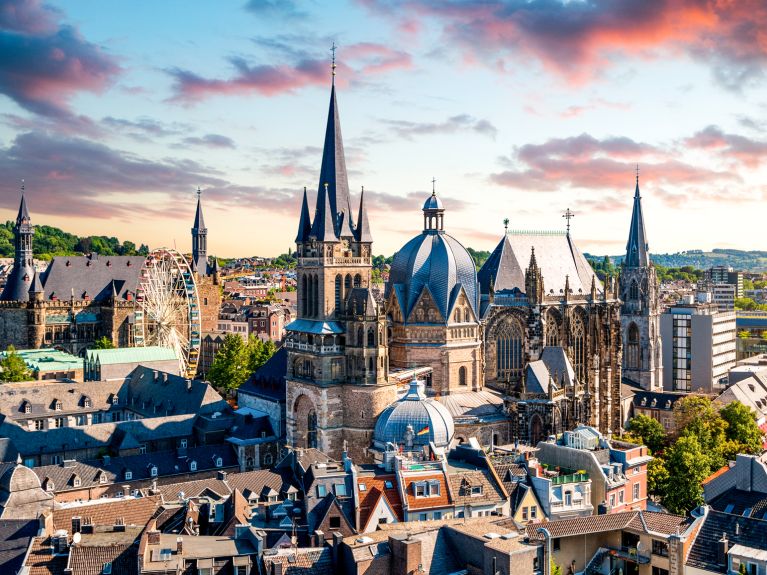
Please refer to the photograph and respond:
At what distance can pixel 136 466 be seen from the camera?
236ft

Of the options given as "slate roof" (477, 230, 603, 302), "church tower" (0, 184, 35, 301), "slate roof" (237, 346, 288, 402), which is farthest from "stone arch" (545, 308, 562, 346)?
"church tower" (0, 184, 35, 301)

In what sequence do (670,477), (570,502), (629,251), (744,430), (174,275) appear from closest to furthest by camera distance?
(570,502)
(670,477)
(744,430)
(174,275)
(629,251)

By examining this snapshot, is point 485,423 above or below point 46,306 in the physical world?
below

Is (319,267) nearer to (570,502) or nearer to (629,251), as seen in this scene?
(570,502)

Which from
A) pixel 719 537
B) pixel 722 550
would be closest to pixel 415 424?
pixel 719 537

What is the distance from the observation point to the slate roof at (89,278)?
138 meters

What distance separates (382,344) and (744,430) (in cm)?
4088

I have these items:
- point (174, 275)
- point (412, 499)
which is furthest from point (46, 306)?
point (412, 499)

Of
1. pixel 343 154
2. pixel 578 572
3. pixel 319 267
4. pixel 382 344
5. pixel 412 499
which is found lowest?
pixel 578 572

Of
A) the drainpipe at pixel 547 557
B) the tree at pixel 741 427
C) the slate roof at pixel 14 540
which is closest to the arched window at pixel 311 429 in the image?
the slate roof at pixel 14 540

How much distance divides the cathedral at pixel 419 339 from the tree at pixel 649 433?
6904 mm

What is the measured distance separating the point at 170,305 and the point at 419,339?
163 ft

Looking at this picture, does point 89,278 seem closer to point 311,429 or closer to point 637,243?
point 311,429

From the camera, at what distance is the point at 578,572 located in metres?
51.4
